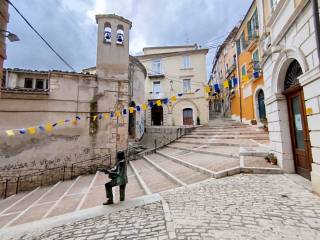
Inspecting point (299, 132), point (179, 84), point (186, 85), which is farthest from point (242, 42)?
point (299, 132)

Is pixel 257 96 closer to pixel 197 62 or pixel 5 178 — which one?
pixel 197 62

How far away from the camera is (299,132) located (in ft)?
16.5

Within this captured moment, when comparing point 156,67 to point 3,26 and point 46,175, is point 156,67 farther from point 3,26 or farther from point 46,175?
point 3,26

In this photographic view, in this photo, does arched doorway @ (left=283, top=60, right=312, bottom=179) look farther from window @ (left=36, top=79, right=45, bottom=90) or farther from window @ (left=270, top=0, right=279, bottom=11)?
window @ (left=36, top=79, right=45, bottom=90)

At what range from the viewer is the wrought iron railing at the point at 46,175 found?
844 centimetres

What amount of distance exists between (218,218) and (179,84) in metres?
19.5

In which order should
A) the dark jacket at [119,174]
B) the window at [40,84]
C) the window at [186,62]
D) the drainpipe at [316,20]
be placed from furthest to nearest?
the window at [186,62] < the window at [40,84] < the dark jacket at [119,174] < the drainpipe at [316,20]

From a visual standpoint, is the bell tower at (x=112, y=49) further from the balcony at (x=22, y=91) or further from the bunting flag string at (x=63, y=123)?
the balcony at (x=22, y=91)

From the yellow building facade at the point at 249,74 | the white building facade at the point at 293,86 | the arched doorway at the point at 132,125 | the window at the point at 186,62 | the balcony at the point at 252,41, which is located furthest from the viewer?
the window at the point at 186,62

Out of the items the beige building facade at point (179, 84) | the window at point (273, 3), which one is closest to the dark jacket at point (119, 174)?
the window at point (273, 3)

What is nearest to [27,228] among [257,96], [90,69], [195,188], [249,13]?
Answer: [195,188]

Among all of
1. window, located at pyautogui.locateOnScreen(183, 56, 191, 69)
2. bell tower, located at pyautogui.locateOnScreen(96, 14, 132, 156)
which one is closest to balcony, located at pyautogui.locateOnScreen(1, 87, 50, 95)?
bell tower, located at pyautogui.locateOnScreen(96, 14, 132, 156)

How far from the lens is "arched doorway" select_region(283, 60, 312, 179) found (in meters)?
4.64

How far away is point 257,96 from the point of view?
12.9 meters
